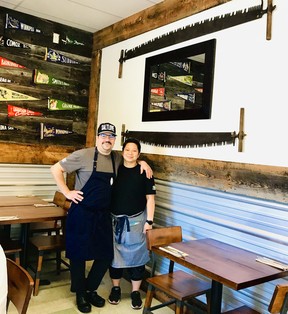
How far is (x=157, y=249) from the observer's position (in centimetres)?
245

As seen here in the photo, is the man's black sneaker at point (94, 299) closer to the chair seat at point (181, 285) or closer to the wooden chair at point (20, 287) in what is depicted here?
the chair seat at point (181, 285)

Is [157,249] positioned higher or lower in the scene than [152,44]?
lower

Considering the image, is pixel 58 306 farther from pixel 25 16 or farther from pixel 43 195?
pixel 25 16

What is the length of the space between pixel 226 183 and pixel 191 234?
609 mm

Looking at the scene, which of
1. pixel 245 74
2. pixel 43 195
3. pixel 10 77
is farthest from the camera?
pixel 43 195

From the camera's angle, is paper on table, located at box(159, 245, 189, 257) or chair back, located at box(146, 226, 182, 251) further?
chair back, located at box(146, 226, 182, 251)

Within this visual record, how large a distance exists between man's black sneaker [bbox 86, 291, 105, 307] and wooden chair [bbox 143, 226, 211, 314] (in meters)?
0.58

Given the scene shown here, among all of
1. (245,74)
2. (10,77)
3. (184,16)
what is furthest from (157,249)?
(10,77)

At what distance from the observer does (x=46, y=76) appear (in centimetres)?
425

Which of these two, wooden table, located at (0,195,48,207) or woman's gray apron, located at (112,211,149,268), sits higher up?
wooden table, located at (0,195,48,207)

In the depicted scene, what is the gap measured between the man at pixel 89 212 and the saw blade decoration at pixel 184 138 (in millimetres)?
587

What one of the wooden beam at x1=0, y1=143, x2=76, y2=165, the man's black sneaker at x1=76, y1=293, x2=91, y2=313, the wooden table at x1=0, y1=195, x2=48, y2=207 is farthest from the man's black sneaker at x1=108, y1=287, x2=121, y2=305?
the wooden beam at x1=0, y1=143, x2=76, y2=165

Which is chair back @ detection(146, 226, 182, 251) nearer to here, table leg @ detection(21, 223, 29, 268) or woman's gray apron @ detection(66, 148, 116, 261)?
woman's gray apron @ detection(66, 148, 116, 261)

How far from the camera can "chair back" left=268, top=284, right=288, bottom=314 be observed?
172 centimetres
